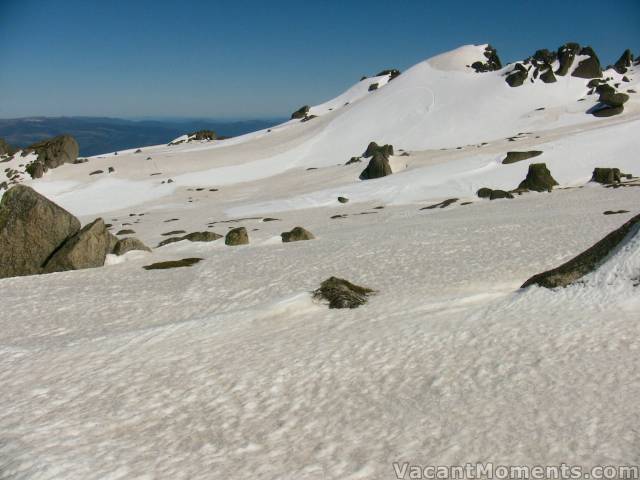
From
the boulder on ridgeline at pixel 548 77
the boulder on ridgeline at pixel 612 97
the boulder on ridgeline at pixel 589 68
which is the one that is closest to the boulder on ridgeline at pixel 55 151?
the boulder on ridgeline at pixel 548 77

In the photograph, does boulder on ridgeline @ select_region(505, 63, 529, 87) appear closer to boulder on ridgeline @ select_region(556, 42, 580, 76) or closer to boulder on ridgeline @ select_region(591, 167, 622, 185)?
boulder on ridgeline @ select_region(556, 42, 580, 76)

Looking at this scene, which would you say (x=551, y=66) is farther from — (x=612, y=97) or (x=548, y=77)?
(x=612, y=97)

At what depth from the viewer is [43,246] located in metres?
26.4

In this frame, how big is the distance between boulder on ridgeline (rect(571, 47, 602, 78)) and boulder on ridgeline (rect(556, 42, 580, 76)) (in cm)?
172

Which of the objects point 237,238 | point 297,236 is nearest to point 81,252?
point 237,238

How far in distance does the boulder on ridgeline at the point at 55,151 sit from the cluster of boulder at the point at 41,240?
202 ft

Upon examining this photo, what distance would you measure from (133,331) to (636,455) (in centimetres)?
1230

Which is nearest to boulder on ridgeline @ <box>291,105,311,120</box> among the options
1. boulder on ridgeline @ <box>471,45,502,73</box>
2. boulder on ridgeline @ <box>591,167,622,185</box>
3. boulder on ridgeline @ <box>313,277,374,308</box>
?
boulder on ridgeline @ <box>471,45,502,73</box>

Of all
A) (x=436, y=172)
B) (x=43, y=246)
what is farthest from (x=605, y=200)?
(x=43, y=246)

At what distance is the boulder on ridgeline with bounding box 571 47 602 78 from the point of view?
96469 millimetres

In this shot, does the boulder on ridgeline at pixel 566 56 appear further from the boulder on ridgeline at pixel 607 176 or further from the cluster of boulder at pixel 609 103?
the boulder on ridgeline at pixel 607 176

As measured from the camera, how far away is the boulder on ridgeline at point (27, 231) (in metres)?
25.7

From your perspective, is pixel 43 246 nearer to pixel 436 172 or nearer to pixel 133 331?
pixel 133 331

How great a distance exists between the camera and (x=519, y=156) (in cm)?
5291
